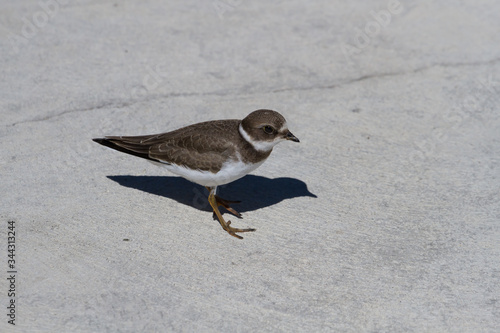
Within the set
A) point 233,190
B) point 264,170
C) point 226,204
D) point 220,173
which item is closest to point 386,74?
point 264,170

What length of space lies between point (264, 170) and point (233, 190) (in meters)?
0.45

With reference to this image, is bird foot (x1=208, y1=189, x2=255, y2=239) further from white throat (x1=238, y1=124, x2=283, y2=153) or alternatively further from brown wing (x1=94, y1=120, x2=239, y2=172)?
white throat (x1=238, y1=124, x2=283, y2=153)

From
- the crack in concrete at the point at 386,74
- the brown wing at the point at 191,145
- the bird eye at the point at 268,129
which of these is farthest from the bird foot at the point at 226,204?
the crack in concrete at the point at 386,74

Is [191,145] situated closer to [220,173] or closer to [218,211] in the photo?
[220,173]

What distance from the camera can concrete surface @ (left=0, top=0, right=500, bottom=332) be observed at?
4.53 m

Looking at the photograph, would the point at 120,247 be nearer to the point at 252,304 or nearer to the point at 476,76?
the point at 252,304

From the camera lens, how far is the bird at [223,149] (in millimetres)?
5258

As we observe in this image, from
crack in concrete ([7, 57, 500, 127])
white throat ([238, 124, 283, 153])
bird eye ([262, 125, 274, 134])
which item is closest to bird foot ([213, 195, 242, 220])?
white throat ([238, 124, 283, 153])

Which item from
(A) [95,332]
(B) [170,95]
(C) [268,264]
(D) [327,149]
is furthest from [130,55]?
(A) [95,332]

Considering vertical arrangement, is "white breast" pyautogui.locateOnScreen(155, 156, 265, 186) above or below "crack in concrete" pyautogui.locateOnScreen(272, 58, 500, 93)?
below

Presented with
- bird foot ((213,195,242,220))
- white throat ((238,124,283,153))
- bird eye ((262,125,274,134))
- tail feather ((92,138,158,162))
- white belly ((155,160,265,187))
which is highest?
bird eye ((262,125,274,134))

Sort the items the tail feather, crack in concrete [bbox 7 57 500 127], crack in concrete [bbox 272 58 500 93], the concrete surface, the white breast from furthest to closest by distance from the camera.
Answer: crack in concrete [bbox 272 58 500 93]
crack in concrete [bbox 7 57 500 127]
the tail feather
the white breast
the concrete surface

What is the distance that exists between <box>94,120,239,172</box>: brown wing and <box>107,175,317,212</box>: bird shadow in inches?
19.8

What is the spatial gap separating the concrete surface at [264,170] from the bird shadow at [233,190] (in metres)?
0.03
